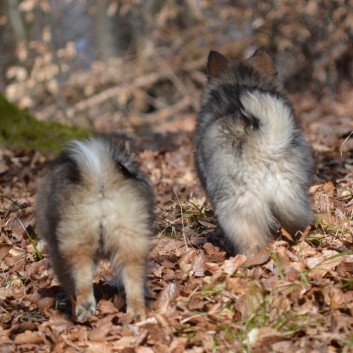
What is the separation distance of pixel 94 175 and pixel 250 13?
1495cm

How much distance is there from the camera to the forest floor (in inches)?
162

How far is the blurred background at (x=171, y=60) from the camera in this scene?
17.7 metres

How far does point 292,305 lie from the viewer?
4.39m

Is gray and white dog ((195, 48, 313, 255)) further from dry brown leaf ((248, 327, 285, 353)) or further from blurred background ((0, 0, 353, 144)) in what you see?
blurred background ((0, 0, 353, 144))

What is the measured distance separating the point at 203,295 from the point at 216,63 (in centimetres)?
283

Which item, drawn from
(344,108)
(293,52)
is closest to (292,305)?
(344,108)

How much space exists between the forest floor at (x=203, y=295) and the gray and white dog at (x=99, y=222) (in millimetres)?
236

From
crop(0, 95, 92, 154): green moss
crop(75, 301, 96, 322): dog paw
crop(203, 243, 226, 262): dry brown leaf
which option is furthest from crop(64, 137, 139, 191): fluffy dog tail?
crop(0, 95, 92, 154): green moss

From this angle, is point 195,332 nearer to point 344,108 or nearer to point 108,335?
point 108,335

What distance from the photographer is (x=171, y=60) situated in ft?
69.2

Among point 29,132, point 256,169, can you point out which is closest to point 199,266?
point 256,169

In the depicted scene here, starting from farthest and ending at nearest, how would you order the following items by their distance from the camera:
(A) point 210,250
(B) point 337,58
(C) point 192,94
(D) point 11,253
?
(C) point 192,94
(B) point 337,58
(D) point 11,253
(A) point 210,250

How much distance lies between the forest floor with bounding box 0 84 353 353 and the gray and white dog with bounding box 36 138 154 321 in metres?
0.24

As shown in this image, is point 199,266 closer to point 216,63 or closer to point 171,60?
point 216,63
